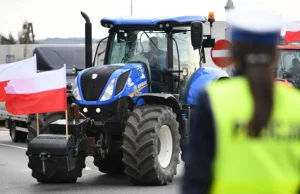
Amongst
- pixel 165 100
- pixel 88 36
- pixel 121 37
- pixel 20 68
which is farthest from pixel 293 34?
pixel 165 100

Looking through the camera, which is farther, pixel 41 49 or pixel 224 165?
pixel 41 49

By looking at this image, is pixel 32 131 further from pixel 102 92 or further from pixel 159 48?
pixel 159 48

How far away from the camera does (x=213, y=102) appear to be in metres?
3.45

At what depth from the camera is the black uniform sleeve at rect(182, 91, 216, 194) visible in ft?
11.2

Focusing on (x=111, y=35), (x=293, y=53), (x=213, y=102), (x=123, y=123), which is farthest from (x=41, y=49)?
(x=213, y=102)

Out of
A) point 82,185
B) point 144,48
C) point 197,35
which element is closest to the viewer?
point 82,185

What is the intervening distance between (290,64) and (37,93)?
11.5 meters

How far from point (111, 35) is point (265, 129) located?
39.5 feet

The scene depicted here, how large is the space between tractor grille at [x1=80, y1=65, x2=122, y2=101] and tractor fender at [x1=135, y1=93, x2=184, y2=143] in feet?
1.77

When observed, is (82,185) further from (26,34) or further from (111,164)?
(26,34)

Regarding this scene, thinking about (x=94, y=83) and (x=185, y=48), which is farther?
(x=185, y=48)

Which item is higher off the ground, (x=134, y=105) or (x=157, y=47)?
(x=157, y=47)

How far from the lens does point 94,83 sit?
13.8 meters

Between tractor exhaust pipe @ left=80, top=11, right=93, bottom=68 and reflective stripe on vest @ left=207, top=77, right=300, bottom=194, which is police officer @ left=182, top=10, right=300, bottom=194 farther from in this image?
tractor exhaust pipe @ left=80, top=11, right=93, bottom=68
